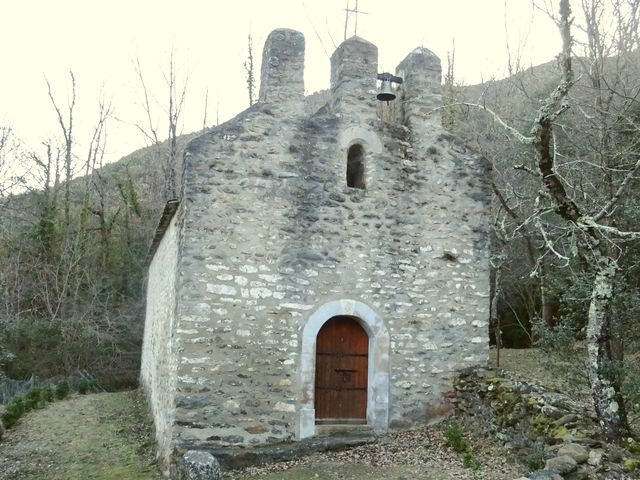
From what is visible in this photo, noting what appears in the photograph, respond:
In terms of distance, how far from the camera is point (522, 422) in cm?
721

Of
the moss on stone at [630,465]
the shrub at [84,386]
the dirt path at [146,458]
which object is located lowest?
the shrub at [84,386]

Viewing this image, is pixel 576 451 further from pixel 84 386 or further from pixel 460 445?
pixel 84 386

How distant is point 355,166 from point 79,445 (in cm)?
647

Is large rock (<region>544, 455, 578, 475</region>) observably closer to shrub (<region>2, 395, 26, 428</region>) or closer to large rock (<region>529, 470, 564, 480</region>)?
large rock (<region>529, 470, 564, 480</region>)

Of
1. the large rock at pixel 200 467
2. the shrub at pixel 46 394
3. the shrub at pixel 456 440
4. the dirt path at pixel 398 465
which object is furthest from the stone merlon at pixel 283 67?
the shrub at pixel 46 394

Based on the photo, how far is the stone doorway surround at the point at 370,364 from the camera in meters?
7.89

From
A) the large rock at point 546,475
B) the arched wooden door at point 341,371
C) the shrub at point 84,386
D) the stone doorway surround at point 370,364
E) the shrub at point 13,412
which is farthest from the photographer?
the shrub at point 84,386

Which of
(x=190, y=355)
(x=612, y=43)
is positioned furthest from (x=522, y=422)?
(x=612, y=43)

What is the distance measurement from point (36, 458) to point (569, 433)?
7633 millimetres

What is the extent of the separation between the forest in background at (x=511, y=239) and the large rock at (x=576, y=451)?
1.58 feet

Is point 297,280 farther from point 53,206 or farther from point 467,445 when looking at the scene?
point 53,206

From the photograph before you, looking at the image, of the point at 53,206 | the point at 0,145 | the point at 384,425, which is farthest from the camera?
the point at 53,206

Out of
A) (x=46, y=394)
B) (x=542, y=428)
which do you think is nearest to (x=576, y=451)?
(x=542, y=428)

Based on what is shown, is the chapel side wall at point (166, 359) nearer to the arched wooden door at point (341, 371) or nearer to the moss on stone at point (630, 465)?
the arched wooden door at point (341, 371)
